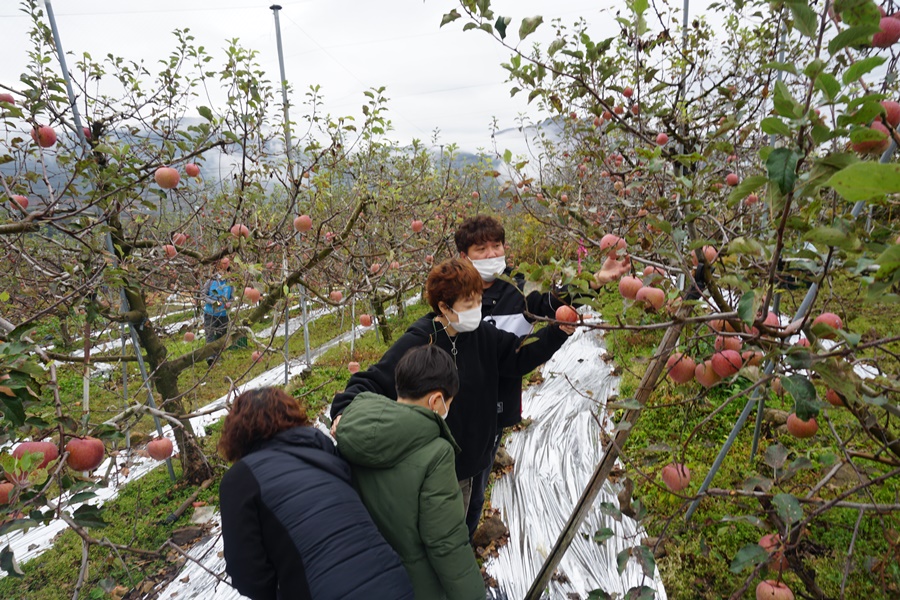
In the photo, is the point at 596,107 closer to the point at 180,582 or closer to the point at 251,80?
the point at 251,80

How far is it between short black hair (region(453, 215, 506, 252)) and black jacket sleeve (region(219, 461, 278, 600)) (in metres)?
1.22

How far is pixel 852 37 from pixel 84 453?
6.38 feet

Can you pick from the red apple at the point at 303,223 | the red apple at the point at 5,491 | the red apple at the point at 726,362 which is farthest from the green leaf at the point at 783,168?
the red apple at the point at 303,223

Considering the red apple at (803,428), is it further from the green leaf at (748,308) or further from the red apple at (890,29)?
the red apple at (890,29)

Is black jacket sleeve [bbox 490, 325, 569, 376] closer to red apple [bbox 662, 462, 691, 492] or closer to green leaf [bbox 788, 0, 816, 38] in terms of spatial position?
red apple [bbox 662, 462, 691, 492]

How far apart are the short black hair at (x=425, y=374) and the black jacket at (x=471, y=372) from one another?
0.24m

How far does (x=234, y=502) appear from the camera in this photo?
121cm

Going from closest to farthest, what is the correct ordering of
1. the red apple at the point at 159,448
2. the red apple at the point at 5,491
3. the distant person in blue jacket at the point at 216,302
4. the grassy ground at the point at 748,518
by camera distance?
the red apple at the point at 5,491, the grassy ground at the point at 748,518, the red apple at the point at 159,448, the distant person in blue jacket at the point at 216,302

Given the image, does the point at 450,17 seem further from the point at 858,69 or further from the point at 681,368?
the point at 681,368

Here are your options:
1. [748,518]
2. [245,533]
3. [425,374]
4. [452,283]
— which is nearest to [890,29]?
[748,518]

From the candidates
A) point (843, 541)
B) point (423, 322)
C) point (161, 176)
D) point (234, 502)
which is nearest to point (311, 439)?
point (234, 502)

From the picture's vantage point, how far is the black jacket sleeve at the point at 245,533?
47.3 inches

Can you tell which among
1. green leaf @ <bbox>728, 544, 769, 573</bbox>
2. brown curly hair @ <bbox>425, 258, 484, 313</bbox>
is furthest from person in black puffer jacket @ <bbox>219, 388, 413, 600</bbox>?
green leaf @ <bbox>728, 544, 769, 573</bbox>

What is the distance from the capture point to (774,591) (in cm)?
118
